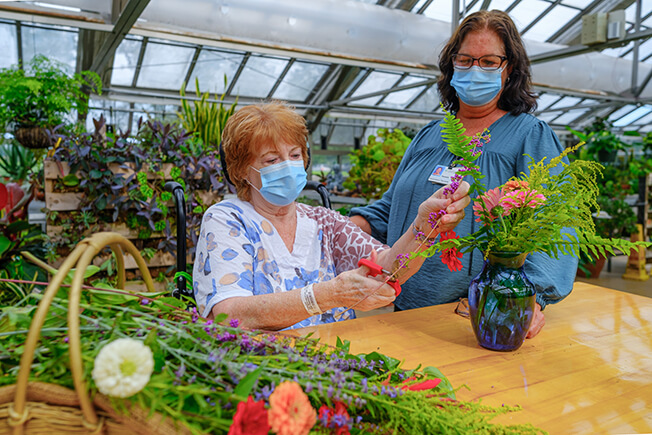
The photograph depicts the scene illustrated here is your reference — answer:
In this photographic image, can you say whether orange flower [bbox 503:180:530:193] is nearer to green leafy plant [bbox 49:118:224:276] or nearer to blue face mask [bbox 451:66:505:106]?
blue face mask [bbox 451:66:505:106]

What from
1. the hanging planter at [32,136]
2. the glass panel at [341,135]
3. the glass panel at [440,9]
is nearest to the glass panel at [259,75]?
the glass panel at [440,9]

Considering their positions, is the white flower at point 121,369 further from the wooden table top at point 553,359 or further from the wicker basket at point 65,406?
the wooden table top at point 553,359

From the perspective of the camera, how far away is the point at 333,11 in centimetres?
607

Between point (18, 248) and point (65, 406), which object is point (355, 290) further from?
point (18, 248)

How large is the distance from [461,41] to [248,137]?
89 cm

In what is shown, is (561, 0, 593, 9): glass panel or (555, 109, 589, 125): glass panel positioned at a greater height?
(561, 0, 593, 9): glass panel

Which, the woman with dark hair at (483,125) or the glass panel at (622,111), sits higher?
the glass panel at (622,111)

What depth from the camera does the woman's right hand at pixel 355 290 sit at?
1.21 m

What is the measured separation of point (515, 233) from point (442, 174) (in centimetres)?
68

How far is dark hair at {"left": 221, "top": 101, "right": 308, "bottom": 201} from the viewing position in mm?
1553

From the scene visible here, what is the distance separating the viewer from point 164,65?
9102 mm

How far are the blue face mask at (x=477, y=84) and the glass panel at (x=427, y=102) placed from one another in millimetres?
10924

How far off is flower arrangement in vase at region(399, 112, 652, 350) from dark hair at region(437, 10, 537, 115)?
708 mm

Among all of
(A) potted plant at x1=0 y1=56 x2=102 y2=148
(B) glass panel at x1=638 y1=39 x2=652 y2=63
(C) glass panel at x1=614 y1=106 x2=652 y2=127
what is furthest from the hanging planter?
(C) glass panel at x1=614 y1=106 x2=652 y2=127
